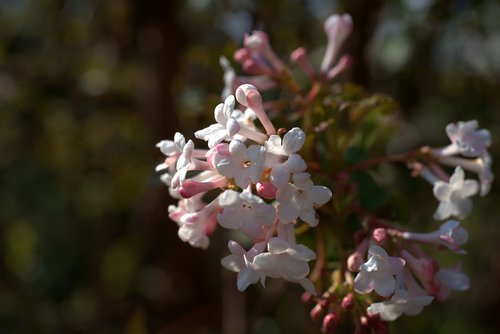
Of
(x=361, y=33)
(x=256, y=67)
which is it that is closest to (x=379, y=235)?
(x=256, y=67)

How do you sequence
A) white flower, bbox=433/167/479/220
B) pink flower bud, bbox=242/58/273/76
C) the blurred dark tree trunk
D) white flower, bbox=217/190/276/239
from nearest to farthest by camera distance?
1. white flower, bbox=217/190/276/239
2. white flower, bbox=433/167/479/220
3. pink flower bud, bbox=242/58/273/76
4. the blurred dark tree trunk

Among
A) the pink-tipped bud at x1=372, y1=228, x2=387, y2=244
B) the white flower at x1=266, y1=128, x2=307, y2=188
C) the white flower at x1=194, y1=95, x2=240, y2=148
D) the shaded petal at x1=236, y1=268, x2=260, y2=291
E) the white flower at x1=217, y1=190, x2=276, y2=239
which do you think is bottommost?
the pink-tipped bud at x1=372, y1=228, x2=387, y2=244

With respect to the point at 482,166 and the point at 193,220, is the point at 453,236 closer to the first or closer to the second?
the point at 482,166

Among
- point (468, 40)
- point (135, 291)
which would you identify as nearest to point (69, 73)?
point (135, 291)

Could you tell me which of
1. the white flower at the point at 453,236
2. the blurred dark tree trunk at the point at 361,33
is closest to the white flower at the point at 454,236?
the white flower at the point at 453,236

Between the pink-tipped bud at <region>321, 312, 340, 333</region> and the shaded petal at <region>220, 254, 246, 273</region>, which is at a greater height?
the shaded petal at <region>220, 254, 246, 273</region>

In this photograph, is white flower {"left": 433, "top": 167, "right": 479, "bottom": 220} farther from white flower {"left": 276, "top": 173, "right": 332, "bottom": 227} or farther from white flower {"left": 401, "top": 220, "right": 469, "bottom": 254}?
white flower {"left": 276, "top": 173, "right": 332, "bottom": 227}

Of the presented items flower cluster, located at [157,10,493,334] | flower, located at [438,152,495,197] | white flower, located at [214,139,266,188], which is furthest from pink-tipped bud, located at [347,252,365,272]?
flower, located at [438,152,495,197]
